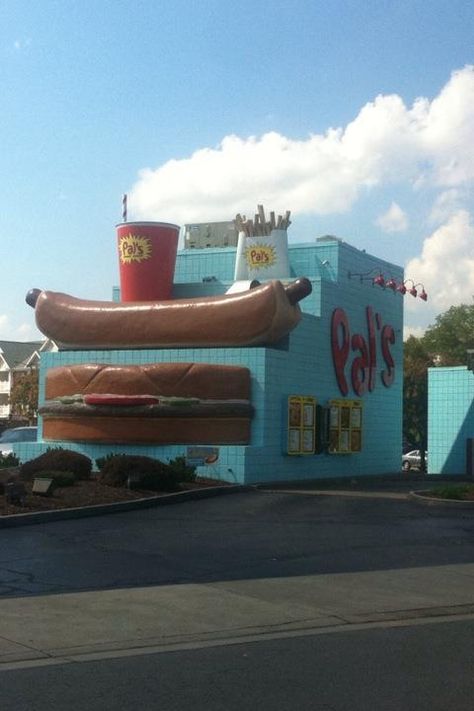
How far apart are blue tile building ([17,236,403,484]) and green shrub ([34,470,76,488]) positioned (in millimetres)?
5570

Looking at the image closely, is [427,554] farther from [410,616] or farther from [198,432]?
[198,432]

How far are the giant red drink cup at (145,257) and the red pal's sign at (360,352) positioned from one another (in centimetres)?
533

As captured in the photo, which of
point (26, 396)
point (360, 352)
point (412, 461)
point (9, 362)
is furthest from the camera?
point (9, 362)

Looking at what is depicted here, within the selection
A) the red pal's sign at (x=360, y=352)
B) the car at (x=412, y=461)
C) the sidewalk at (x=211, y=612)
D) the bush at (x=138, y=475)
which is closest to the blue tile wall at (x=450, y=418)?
the red pal's sign at (x=360, y=352)

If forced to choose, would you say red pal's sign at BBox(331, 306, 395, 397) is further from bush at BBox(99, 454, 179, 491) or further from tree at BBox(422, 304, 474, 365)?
tree at BBox(422, 304, 474, 365)

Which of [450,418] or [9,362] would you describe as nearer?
[450,418]

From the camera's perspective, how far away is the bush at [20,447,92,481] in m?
23.0

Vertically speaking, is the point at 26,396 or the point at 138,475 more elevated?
the point at 26,396

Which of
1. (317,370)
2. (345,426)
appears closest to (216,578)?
(317,370)

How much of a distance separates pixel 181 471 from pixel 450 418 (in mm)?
17129

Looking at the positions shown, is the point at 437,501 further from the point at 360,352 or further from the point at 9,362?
the point at 9,362

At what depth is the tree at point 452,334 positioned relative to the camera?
76.9m

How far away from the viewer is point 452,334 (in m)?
78.4

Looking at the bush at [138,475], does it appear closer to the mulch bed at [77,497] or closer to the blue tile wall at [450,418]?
the mulch bed at [77,497]
